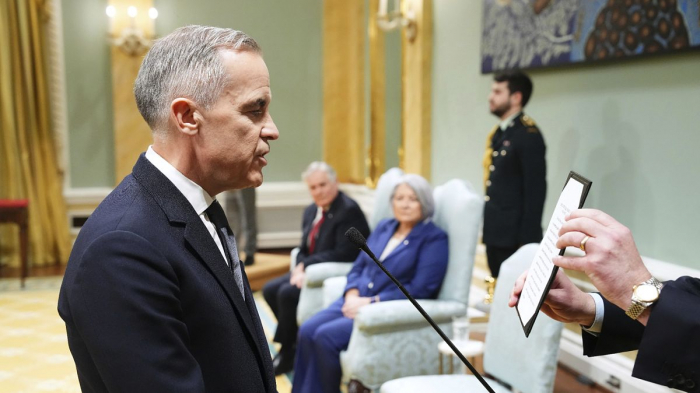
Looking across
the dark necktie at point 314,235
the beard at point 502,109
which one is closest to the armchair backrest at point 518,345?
the beard at point 502,109

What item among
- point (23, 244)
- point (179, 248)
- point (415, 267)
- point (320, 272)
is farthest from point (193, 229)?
point (23, 244)

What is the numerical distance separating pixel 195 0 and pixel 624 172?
5.53 metres

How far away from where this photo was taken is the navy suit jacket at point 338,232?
4094 millimetres

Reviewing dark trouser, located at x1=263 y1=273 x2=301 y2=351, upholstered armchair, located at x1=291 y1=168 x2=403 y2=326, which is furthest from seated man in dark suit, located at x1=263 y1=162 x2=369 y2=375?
upholstered armchair, located at x1=291 y1=168 x2=403 y2=326

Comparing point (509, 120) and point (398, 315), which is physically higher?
point (509, 120)

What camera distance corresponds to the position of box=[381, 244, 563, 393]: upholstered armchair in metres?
2.22

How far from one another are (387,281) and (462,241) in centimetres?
44

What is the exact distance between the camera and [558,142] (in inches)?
156

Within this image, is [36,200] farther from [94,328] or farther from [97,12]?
[94,328]

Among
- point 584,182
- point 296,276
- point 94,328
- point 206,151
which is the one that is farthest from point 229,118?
point 296,276

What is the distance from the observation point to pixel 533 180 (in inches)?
143

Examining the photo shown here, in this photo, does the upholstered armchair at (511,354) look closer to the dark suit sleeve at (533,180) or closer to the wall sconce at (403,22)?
the dark suit sleeve at (533,180)

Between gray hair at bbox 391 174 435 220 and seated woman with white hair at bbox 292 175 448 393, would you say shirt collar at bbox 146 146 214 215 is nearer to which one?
seated woman with white hair at bbox 292 175 448 393

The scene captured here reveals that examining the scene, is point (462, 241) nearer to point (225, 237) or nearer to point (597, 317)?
point (597, 317)
